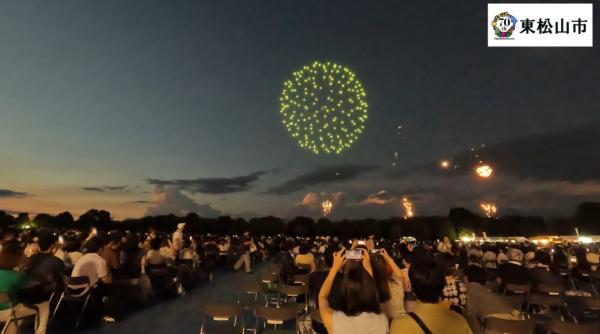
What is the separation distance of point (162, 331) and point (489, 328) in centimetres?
548

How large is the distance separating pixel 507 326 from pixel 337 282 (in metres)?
2.50

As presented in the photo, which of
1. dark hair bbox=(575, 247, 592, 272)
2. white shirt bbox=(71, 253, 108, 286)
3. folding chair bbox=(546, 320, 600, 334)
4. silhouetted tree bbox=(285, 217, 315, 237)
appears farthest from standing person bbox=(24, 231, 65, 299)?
silhouetted tree bbox=(285, 217, 315, 237)

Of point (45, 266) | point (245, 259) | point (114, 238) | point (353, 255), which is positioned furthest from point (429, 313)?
point (245, 259)

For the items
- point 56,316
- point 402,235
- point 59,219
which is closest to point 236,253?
point 56,316

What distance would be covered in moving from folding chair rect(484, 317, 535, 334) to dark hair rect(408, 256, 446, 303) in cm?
213

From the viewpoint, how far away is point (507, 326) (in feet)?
12.8

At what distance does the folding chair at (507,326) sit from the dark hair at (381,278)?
3.42 ft

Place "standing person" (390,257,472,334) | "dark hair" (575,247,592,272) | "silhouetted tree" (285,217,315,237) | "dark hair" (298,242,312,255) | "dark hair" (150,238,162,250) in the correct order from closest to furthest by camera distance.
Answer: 1. "standing person" (390,257,472,334)
2. "dark hair" (298,242,312,255)
3. "dark hair" (150,238,162,250)
4. "dark hair" (575,247,592,272)
5. "silhouetted tree" (285,217,315,237)

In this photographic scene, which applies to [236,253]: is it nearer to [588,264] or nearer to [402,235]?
[588,264]

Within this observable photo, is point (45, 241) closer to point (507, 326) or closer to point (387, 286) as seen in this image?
point (387, 286)

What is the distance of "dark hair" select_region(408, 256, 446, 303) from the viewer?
212cm

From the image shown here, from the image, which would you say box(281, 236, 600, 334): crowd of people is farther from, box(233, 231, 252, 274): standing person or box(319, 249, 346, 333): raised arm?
box(233, 231, 252, 274): standing person

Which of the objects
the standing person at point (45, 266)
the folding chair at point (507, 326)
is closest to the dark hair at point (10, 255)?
the standing person at point (45, 266)

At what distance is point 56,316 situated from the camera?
22.9ft
